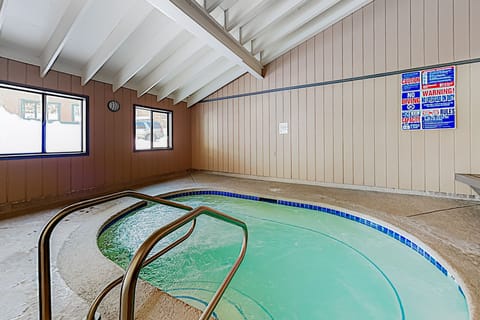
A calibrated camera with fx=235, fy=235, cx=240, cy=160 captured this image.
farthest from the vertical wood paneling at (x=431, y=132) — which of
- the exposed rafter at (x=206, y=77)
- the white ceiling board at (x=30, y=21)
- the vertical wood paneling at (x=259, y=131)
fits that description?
the white ceiling board at (x=30, y=21)

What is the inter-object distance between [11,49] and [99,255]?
3.46m

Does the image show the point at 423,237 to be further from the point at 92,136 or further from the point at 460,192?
the point at 92,136

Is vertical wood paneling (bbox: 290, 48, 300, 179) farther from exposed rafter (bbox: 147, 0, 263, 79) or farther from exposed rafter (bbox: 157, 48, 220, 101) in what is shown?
exposed rafter (bbox: 157, 48, 220, 101)

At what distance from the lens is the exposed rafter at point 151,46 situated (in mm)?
3746

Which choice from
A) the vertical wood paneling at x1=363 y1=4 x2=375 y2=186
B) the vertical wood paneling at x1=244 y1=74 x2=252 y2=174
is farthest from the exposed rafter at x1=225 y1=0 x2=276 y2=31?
the vertical wood paneling at x1=244 y1=74 x2=252 y2=174

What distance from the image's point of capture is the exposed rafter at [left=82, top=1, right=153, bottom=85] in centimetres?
324

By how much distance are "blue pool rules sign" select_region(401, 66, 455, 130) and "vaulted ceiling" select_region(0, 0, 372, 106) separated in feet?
6.03

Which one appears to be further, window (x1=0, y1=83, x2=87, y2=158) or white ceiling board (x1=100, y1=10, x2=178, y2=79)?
white ceiling board (x1=100, y1=10, x2=178, y2=79)

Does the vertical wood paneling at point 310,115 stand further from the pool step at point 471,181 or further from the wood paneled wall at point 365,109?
the pool step at point 471,181

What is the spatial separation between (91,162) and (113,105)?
1.29 meters

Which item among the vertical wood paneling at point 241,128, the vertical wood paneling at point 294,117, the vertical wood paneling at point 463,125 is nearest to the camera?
the vertical wood paneling at point 463,125

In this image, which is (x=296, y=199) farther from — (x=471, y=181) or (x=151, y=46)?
(x=151, y=46)

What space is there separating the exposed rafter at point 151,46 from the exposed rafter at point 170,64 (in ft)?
1.44

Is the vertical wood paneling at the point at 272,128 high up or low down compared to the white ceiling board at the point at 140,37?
down
